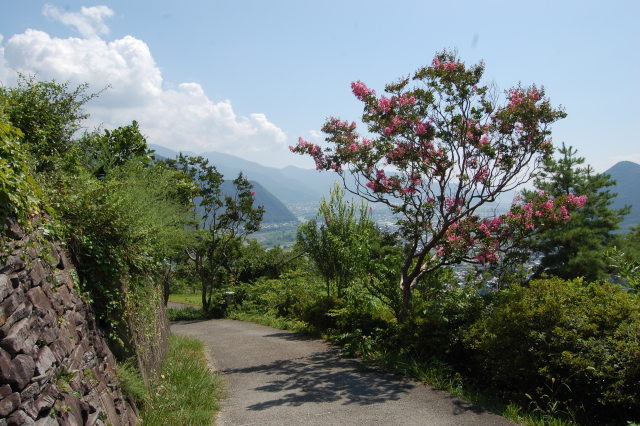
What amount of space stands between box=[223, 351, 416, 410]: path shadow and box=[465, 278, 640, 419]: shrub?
1333 mm

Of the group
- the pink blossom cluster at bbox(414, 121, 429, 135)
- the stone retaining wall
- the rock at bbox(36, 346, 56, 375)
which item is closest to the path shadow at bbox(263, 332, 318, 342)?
the pink blossom cluster at bbox(414, 121, 429, 135)

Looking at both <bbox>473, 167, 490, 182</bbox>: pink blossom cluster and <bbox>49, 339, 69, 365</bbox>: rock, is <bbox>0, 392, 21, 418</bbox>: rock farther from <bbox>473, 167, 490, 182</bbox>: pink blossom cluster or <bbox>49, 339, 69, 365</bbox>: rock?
<bbox>473, 167, 490, 182</bbox>: pink blossom cluster

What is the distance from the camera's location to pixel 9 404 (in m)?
2.51

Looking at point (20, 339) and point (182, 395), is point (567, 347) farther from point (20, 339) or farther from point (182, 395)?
point (20, 339)

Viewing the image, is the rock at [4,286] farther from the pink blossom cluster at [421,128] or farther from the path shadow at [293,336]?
the path shadow at [293,336]

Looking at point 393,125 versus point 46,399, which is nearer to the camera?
point 46,399

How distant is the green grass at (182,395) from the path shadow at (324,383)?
0.62 meters

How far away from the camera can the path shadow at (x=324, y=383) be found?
19.6 feet

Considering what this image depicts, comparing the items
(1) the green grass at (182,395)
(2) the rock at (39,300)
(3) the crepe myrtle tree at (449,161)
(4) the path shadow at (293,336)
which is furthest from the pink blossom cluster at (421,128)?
(2) the rock at (39,300)

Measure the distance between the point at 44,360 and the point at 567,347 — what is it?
513 cm

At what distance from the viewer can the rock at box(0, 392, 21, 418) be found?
96.8 inches

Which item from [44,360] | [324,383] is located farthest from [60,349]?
[324,383]

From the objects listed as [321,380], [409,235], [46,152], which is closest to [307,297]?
[409,235]

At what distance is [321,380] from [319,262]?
20.0 feet
